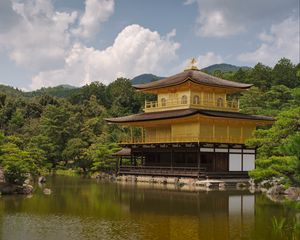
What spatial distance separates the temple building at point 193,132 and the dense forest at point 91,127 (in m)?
4.31

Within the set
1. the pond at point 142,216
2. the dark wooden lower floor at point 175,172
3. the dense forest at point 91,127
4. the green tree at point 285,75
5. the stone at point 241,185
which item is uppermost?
the green tree at point 285,75

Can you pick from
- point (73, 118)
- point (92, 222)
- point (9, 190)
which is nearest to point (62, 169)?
point (73, 118)

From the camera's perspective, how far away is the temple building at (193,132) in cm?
4122

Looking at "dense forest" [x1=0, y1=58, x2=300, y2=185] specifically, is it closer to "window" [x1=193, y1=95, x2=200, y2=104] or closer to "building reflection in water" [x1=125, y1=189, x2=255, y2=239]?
"building reflection in water" [x1=125, y1=189, x2=255, y2=239]

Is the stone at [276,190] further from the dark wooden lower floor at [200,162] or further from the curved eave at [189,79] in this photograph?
the curved eave at [189,79]

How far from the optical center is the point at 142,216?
21203mm

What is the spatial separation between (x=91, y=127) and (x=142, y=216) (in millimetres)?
44460

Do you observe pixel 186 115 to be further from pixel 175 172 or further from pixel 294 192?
pixel 294 192

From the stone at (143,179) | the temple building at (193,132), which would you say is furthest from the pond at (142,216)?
the stone at (143,179)

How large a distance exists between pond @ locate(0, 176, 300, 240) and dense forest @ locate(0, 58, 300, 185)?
2.87 metres

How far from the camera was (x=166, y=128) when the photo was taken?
46094mm

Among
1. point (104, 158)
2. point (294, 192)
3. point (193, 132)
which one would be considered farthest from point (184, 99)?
point (294, 192)

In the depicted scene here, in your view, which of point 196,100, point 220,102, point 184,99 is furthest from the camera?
point 220,102

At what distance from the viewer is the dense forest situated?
2878 cm
